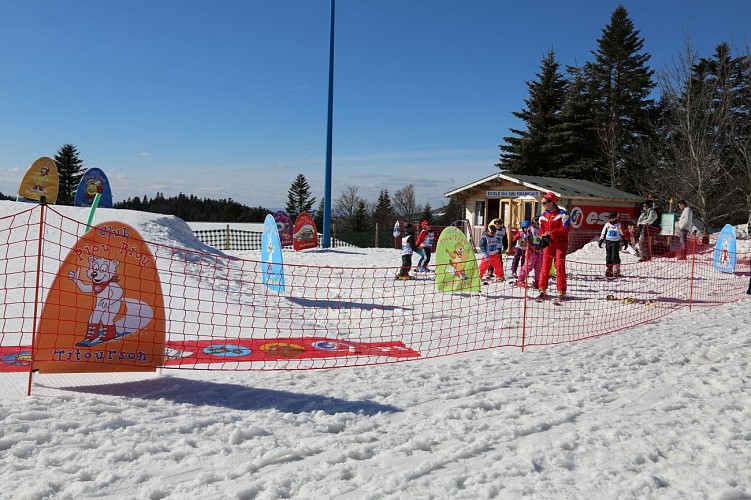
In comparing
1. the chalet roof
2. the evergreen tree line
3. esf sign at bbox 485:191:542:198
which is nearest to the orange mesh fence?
the chalet roof

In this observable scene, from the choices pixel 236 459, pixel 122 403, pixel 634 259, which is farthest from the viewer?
pixel 634 259

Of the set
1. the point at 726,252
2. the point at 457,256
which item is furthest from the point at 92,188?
the point at 726,252

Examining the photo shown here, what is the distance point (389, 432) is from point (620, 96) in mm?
40762

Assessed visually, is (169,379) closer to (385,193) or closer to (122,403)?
(122,403)

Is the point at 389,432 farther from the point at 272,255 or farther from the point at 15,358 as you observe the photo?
the point at 272,255

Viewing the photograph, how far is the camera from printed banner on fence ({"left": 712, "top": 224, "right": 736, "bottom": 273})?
43.9 ft

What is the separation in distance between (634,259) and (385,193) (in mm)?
49204

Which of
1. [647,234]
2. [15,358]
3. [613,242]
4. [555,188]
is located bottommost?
[15,358]

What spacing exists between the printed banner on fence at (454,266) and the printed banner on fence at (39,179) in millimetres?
11095

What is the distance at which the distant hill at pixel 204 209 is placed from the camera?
56250 millimetres

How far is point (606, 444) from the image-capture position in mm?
3555

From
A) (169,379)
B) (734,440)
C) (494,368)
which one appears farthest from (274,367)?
(734,440)

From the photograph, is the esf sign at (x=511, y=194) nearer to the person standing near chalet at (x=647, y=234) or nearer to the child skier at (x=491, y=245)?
the person standing near chalet at (x=647, y=234)

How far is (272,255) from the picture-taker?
1018 centimetres
